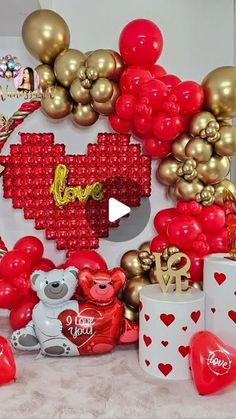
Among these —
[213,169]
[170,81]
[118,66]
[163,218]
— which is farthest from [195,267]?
[118,66]

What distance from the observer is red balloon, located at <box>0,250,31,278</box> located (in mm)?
1688

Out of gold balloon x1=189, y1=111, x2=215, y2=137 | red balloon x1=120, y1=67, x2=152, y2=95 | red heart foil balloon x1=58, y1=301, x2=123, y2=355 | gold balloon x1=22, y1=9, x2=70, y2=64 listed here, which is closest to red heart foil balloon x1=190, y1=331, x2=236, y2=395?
red heart foil balloon x1=58, y1=301, x2=123, y2=355

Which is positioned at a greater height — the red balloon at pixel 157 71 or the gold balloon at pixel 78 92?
the red balloon at pixel 157 71

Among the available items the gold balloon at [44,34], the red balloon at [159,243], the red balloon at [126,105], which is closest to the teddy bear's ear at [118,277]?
the red balloon at [159,243]

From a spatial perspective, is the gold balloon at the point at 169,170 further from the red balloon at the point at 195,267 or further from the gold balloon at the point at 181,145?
the red balloon at the point at 195,267

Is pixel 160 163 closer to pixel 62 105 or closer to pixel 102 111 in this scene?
pixel 102 111

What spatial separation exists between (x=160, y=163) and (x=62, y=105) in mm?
440

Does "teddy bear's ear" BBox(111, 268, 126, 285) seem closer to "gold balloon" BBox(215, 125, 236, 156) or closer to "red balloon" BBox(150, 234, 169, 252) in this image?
"red balloon" BBox(150, 234, 169, 252)

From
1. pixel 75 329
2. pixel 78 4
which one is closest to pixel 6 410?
pixel 75 329

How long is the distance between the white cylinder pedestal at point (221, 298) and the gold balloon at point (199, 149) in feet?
1.27

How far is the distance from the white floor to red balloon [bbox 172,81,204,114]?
90cm

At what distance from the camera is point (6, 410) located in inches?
48.9

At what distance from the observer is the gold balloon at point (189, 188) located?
5.78ft

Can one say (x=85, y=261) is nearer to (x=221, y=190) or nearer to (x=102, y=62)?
(x=221, y=190)
